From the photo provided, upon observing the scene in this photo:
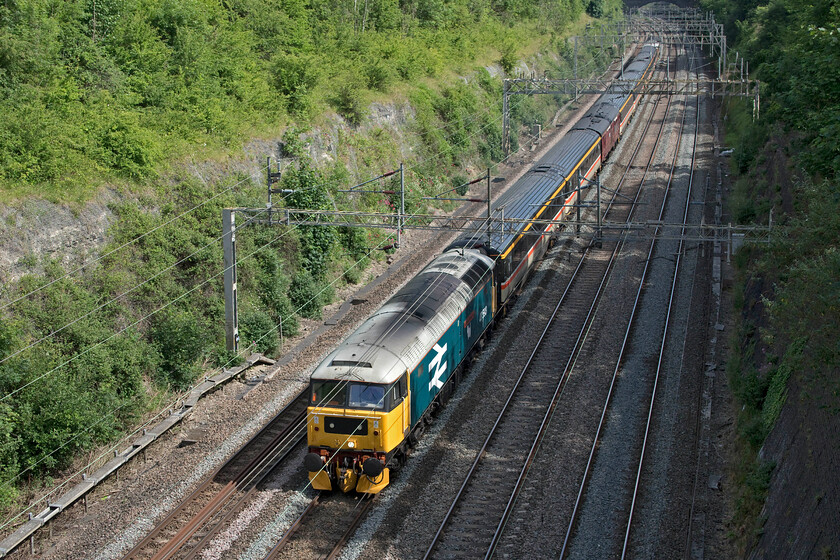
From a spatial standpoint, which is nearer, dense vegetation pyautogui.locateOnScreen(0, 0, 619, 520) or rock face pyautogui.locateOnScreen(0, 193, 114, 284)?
dense vegetation pyautogui.locateOnScreen(0, 0, 619, 520)

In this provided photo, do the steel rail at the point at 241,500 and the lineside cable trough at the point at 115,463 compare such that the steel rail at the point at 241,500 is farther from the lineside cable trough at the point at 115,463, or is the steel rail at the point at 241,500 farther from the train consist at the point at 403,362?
the lineside cable trough at the point at 115,463

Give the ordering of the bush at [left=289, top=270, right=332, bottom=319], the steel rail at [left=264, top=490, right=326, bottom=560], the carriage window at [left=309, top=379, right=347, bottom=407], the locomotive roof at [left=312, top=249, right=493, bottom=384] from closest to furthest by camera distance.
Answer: the steel rail at [left=264, top=490, right=326, bottom=560], the carriage window at [left=309, top=379, right=347, bottom=407], the locomotive roof at [left=312, top=249, right=493, bottom=384], the bush at [left=289, top=270, right=332, bottom=319]

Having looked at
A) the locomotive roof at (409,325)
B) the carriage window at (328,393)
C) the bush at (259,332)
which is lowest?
the bush at (259,332)

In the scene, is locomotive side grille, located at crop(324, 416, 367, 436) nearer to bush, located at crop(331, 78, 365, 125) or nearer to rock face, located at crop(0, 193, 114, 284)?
rock face, located at crop(0, 193, 114, 284)

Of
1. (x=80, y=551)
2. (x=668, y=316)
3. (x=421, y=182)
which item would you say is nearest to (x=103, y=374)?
(x=80, y=551)

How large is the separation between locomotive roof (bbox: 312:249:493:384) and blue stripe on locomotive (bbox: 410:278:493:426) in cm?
31

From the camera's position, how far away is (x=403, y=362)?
18078mm

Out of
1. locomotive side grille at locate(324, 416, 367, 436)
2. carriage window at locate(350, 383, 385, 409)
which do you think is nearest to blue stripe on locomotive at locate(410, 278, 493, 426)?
carriage window at locate(350, 383, 385, 409)

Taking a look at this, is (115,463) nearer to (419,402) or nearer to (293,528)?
(293,528)

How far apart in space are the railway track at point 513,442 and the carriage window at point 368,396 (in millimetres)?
2862

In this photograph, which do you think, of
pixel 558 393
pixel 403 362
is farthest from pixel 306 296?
pixel 403 362

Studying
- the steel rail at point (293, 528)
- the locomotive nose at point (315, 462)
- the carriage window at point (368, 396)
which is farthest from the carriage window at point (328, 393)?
the steel rail at point (293, 528)

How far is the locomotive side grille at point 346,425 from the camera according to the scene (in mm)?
17234

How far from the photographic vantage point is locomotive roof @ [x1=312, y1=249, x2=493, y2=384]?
1767cm
